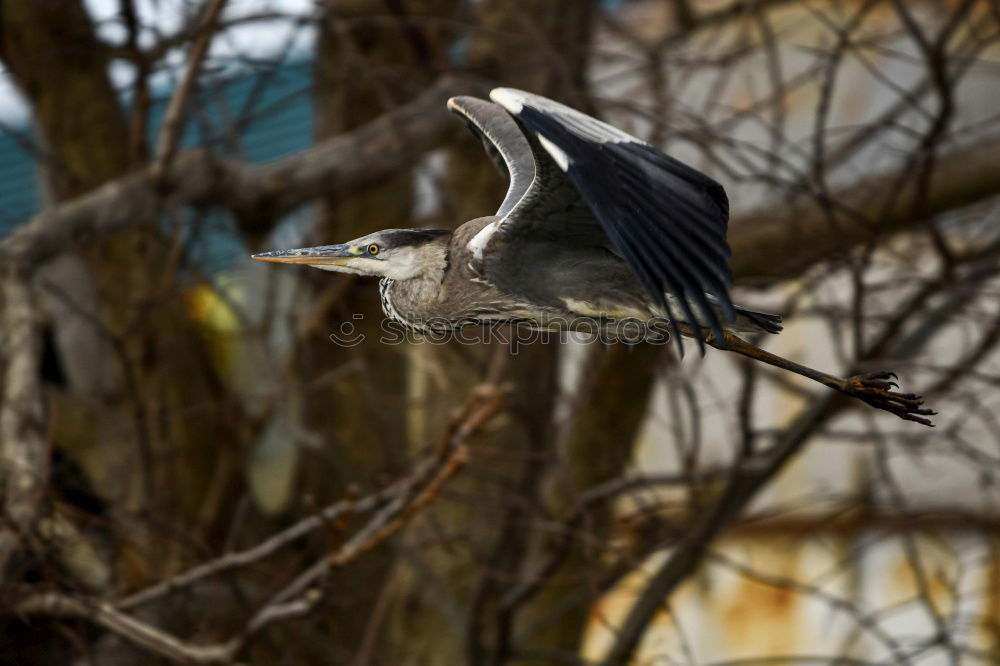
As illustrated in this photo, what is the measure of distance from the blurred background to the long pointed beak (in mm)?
575

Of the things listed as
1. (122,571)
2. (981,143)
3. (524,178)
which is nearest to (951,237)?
(981,143)

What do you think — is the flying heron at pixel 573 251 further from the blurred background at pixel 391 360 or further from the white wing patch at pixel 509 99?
the blurred background at pixel 391 360

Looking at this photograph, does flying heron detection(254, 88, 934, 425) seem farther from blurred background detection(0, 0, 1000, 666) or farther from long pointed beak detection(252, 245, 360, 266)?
blurred background detection(0, 0, 1000, 666)

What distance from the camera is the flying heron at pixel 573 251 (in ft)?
7.88

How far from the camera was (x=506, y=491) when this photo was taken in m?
4.90

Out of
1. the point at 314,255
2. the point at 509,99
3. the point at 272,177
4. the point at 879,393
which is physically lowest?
the point at 879,393

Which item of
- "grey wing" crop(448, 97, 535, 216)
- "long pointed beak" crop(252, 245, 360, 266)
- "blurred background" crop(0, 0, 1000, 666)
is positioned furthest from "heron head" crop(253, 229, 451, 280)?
"blurred background" crop(0, 0, 1000, 666)

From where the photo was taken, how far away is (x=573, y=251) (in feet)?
9.21

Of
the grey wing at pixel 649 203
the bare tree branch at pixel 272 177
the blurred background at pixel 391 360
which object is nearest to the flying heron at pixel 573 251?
the grey wing at pixel 649 203

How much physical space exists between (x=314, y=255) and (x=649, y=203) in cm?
82

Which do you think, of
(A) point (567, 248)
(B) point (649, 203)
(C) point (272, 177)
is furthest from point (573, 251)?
(C) point (272, 177)

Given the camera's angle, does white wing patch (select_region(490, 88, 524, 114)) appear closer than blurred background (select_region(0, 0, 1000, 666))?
Yes

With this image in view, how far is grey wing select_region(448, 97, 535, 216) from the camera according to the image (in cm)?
295

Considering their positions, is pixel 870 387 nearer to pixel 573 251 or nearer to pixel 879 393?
pixel 879 393
